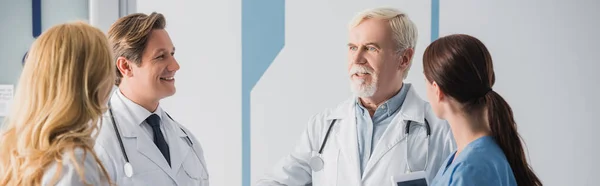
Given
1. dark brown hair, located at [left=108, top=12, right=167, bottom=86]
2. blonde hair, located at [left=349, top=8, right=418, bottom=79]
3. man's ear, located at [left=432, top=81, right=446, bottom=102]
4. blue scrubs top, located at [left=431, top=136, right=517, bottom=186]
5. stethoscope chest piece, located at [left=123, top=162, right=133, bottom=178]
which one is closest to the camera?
blue scrubs top, located at [left=431, top=136, right=517, bottom=186]

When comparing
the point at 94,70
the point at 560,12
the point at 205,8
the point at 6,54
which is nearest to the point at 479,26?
the point at 560,12

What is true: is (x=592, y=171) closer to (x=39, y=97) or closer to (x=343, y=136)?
(x=343, y=136)

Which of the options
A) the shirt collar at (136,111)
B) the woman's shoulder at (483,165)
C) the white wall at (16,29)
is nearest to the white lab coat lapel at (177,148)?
the shirt collar at (136,111)

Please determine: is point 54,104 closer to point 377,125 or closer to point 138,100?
point 138,100

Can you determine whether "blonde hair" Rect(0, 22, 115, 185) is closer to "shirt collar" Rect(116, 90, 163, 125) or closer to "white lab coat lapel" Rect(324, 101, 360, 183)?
"shirt collar" Rect(116, 90, 163, 125)

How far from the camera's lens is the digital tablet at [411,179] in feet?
6.53

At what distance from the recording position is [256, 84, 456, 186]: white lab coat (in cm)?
218

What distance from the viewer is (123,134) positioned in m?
2.01

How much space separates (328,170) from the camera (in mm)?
2283

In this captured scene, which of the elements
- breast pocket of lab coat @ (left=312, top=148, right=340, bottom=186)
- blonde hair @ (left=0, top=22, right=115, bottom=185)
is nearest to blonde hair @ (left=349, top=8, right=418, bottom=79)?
breast pocket of lab coat @ (left=312, top=148, right=340, bottom=186)

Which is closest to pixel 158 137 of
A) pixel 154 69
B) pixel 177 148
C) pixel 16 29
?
pixel 177 148

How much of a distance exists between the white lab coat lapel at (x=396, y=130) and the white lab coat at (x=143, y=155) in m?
0.57

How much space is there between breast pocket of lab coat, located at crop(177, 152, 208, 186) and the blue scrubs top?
0.83 m

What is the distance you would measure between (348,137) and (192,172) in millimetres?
538
